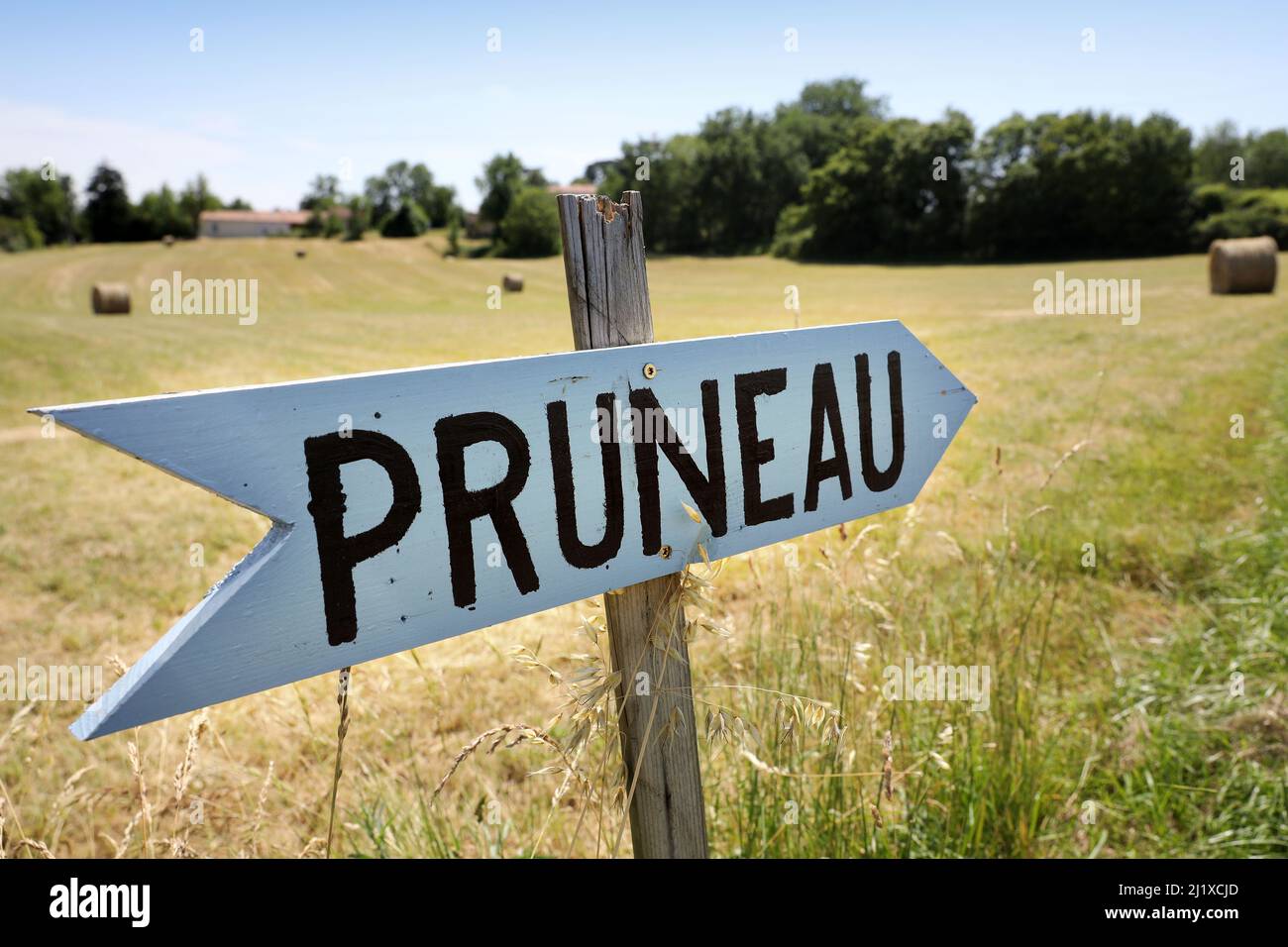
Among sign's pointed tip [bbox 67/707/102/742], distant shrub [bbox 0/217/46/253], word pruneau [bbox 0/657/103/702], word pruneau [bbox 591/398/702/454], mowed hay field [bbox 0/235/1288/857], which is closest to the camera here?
sign's pointed tip [bbox 67/707/102/742]

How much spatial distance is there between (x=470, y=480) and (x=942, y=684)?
1789 mm

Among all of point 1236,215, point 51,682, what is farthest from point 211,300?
point 1236,215

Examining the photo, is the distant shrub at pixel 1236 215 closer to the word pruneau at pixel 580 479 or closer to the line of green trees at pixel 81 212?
the word pruneau at pixel 580 479

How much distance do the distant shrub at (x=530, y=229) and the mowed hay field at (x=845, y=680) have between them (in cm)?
4386

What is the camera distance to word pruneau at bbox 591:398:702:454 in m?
1.29

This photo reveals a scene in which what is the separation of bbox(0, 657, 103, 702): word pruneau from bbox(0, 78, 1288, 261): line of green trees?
32039 mm

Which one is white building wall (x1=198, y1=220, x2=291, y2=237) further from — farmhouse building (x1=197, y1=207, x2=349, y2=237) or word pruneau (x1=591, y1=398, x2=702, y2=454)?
word pruneau (x1=591, y1=398, x2=702, y2=454)

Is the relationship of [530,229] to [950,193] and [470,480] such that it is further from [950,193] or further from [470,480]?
[470,480]

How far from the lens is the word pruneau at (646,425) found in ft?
4.22

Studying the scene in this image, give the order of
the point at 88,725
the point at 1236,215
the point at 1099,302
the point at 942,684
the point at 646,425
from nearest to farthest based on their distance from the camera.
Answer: the point at 88,725 < the point at 646,425 < the point at 942,684 < the point at 1099,302 < the point at 1236,215

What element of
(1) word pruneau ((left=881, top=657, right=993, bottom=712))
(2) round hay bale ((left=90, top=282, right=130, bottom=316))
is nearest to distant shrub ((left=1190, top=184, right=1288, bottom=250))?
(1) word pruneau ((left=881, top=657, right=993, bottom=712))

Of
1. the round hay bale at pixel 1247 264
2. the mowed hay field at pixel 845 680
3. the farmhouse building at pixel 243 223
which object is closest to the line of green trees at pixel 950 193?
the round hay bale at pixel 1247 264

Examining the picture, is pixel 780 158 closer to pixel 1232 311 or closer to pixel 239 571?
pixel 1232 311

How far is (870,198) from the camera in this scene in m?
50.9
